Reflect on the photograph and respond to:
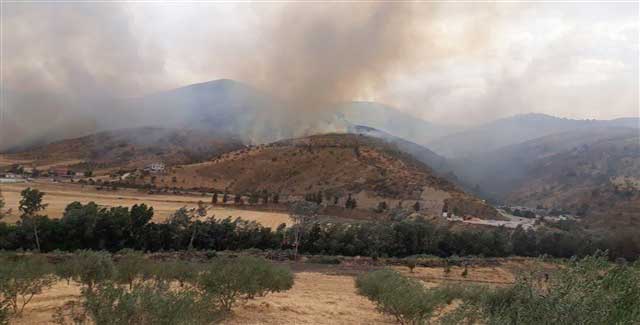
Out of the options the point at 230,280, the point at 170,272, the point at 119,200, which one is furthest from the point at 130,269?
the point at 119,200

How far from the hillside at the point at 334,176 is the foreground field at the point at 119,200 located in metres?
20.6

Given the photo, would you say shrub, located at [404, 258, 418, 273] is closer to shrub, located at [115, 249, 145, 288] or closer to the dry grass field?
the dry grass field

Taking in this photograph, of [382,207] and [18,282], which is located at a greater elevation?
[382,207]

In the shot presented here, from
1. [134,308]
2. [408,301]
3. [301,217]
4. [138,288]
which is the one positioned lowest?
[408,301]

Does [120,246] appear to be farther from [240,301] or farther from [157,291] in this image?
[157,291]

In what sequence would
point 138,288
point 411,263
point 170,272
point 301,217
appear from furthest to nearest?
point 301,217
point 411,263
point 170,272
point 138,288

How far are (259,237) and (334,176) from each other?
214 ft

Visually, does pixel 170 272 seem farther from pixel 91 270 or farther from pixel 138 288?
pixel 138 288

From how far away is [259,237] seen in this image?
63.5 meters

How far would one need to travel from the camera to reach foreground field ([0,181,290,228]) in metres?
81.0

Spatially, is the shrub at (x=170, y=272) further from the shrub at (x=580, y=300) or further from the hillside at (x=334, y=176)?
the hillside at (x=334, y=176)

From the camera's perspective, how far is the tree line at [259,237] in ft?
182

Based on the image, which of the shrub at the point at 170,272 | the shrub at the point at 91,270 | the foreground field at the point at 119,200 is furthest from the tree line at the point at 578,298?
the foreground field at the point at 119,200

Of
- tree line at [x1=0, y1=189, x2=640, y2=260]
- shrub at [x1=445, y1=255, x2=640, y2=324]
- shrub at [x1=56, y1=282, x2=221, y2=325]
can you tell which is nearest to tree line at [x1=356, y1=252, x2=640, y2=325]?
shrub at [x1=445, y1=255, x2=640, y2=324]
